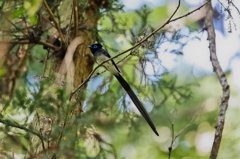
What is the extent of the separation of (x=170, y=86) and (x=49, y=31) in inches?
60.2

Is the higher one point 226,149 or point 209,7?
point 209,7

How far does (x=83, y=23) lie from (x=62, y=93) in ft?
6.13

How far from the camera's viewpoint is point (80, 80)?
155 inches

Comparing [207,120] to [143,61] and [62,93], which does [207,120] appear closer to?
[143,61]

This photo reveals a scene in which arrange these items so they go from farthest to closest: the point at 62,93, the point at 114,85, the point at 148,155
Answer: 1. the point at 148,155
2. the point at 114,85
3. the point at 62,93

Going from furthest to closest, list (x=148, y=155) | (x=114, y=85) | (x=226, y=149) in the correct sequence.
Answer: (x=148, y=155) → (x=226, y=149) → (x=114, y=85)

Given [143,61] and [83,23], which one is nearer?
[143,61]

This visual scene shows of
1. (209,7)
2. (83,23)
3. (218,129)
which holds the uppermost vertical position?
(209,7)

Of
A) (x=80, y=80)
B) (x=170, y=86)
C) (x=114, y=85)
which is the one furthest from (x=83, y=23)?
(x=170, y=86)

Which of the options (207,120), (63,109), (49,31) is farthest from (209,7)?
(207,120)

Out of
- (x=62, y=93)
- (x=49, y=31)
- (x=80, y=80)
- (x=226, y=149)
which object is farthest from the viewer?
(x=226, y=149)

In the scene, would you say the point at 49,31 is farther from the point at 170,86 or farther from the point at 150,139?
the point at 150,139

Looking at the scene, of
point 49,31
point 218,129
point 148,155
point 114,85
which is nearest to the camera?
point 218,129

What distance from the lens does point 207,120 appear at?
699 cm
